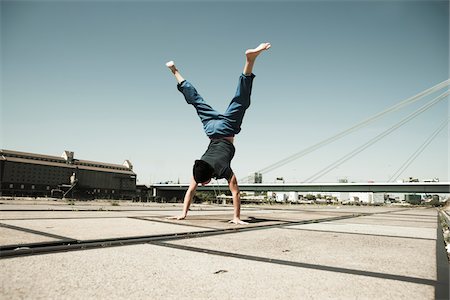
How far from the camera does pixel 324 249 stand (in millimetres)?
2982

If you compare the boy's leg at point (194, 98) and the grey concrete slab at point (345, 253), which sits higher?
the boy's leg at point (194, 98)

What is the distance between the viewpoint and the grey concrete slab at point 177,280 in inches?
59.6

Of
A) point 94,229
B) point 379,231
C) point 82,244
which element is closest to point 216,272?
point 82,244

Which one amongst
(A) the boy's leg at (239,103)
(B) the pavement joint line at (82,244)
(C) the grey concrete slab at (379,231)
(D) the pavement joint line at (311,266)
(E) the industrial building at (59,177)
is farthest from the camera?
(E) the industrial building at (59,177)

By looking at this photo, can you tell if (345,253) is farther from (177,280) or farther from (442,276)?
(177,280)

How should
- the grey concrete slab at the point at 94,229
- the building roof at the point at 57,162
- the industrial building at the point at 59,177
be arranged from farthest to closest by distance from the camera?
the building roof at the point at 57,162, the industrial building at the point at 59,177, the grey concrete slab at the point at 94,229

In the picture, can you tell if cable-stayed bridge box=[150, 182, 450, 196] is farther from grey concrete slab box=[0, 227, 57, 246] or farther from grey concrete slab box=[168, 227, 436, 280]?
grey concrete slab box=[0, 227, 57, 246]

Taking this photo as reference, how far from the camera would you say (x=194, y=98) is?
5.82 meters

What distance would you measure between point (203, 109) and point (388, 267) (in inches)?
164

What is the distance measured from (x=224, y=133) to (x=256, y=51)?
4.86 ft

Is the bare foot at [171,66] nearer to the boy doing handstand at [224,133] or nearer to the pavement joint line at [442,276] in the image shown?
the boy doing handstand at [224,133]

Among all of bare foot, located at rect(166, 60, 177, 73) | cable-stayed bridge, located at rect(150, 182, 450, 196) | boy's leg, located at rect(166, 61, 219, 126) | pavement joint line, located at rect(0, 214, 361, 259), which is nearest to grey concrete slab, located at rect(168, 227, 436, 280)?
pavement joint line, located at rect(0, 214, 361, 259)

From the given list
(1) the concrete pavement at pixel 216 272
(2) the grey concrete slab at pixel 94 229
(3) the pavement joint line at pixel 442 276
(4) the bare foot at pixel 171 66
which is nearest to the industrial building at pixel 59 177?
(4) the bare foot at pixel 171 66

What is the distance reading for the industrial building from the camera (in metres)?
80.6
